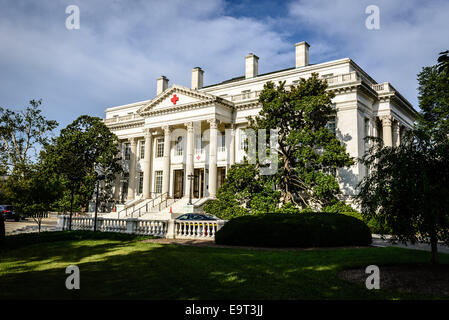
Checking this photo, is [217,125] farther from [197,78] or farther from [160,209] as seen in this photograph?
[197,78]

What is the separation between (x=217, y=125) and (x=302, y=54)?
1285cm

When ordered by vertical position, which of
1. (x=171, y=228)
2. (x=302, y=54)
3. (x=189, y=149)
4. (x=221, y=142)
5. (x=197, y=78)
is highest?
(x=302, y=54)

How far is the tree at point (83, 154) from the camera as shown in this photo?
126 feet

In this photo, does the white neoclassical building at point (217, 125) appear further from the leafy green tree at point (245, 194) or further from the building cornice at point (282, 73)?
the leafy green tree at point (245, 194)

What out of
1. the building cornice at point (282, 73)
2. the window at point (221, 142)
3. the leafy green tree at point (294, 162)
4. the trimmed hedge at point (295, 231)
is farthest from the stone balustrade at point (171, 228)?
the building cornice at point (282, 73)

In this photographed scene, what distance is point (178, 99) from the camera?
125 ft

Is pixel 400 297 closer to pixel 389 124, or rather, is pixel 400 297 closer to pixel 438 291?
pixel 438 291

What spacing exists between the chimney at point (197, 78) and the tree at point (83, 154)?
12.6 metres

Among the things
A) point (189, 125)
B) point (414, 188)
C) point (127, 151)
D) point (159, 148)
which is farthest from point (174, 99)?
point (414, 188)

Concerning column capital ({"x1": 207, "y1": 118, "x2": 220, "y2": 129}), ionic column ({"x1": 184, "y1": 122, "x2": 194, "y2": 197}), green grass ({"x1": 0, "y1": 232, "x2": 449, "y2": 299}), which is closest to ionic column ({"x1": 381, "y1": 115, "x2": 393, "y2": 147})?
column capital ({"x1": 207, "y1": 118, "x2": 220, "y2": 129})

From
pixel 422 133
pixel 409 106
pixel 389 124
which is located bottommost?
pixel 422 133
